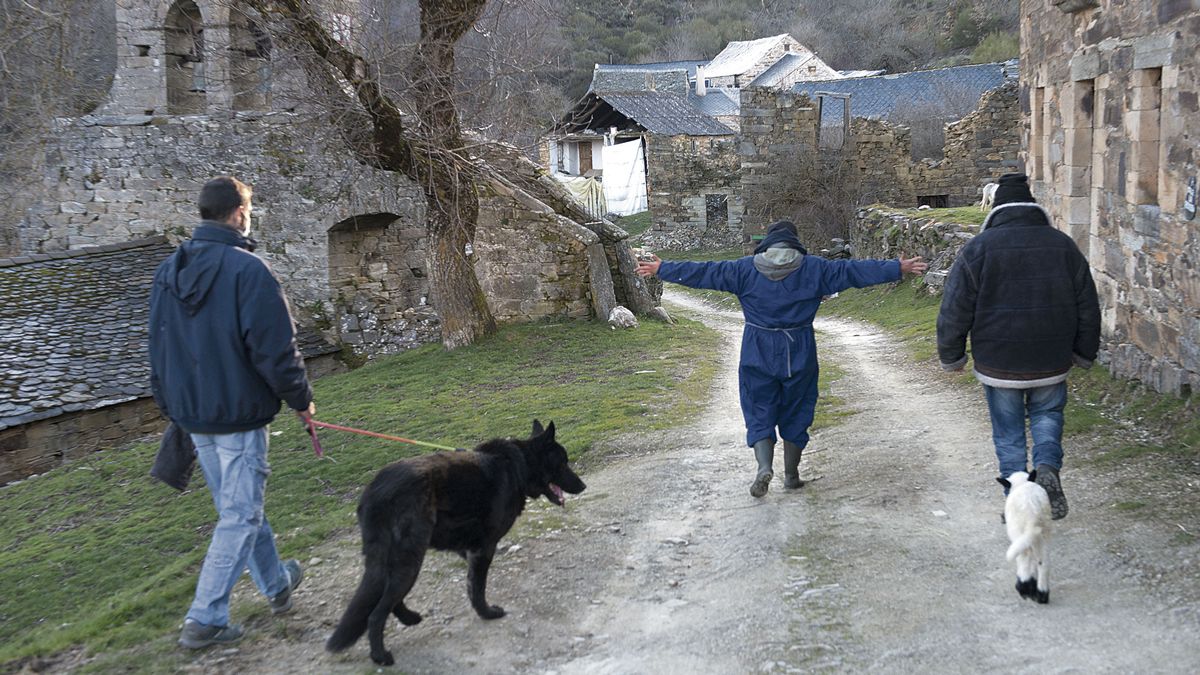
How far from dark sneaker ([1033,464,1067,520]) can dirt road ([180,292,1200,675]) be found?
0.57 ft

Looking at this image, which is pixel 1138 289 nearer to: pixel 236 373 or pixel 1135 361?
pixel 1135 361

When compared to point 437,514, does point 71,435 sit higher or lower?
lower

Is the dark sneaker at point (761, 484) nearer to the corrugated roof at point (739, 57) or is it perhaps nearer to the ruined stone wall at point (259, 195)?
the ruined stone wall at point (259, 195)

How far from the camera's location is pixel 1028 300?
530 cm

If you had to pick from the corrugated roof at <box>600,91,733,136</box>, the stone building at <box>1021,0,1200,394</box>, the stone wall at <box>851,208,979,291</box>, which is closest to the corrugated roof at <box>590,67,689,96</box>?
the corrugated roof at <box>600,91,733,136</box>

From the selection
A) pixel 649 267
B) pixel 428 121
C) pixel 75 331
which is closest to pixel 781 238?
pixel 649 267

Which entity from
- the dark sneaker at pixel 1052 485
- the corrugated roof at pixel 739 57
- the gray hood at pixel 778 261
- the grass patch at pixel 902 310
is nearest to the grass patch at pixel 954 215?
the grass patch at pixel 902 310

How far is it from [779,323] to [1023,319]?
4.84 ft

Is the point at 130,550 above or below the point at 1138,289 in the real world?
below

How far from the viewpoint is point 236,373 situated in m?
4.59

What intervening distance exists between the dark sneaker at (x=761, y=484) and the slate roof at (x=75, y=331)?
9.46 metres

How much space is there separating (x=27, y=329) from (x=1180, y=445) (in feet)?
44.4

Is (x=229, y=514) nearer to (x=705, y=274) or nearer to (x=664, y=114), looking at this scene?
(x=705, y=274)

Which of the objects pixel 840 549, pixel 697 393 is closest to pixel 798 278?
pixel 840 549
